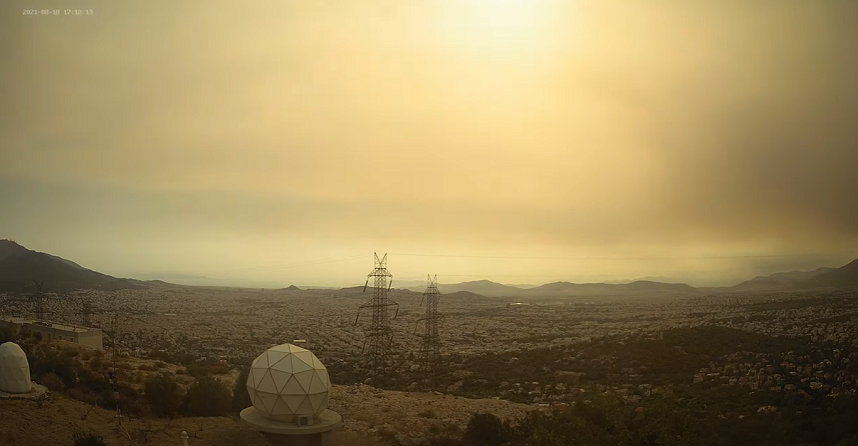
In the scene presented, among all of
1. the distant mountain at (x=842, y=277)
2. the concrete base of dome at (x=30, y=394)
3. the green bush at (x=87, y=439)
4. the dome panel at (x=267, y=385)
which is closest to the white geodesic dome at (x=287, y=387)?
the dome panel at (x=267, y=385)

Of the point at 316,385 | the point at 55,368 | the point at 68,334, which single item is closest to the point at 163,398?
the point at 55,368

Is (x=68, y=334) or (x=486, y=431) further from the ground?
(x=68, y=334)

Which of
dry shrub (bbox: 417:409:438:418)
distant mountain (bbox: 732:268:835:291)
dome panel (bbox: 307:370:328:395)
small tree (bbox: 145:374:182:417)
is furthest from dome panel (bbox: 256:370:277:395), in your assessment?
distant mountain (bbox: 732:268:835:291)

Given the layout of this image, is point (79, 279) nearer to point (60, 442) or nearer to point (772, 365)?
point (60, 442)

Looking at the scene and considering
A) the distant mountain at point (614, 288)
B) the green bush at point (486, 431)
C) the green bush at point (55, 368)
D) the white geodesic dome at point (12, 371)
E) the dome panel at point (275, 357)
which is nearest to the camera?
the dome panel at point (275, 357)

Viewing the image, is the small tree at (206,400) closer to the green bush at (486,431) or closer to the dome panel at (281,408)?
the dome panel at (281,408)

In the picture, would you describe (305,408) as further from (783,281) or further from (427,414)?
(783,281)

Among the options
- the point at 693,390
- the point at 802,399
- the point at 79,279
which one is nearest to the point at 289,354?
the point at 693,390
